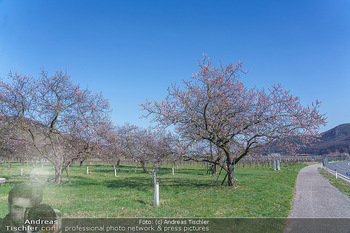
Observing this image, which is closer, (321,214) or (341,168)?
(321,214)

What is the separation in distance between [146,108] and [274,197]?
9.33 metres

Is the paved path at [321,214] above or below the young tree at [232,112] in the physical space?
below

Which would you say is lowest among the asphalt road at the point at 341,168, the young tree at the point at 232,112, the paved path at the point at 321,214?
the asphalt road at the point at 341,168

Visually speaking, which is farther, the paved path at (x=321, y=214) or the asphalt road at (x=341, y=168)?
the asphalt road at (x=341, y=168)

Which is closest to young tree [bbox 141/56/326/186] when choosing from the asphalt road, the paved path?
the paved path

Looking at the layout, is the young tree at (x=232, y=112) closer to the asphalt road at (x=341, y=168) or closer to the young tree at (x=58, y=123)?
the young tree at (x=58, y=123)

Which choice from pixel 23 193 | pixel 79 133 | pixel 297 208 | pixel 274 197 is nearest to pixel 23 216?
pixel 23 193

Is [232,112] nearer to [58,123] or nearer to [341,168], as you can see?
[58,123]

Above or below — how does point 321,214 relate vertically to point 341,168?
above

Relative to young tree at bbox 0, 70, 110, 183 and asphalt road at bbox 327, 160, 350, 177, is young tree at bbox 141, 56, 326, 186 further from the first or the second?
asphalt road at bbox 327, 160, 350, 177

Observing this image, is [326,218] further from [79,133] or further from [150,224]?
[79,133]

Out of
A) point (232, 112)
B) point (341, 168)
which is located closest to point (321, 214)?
point (232, 112)

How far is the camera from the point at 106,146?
70.4 feet

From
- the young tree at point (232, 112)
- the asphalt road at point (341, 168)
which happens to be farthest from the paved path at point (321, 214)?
the asphalt road at point (341, 168)
